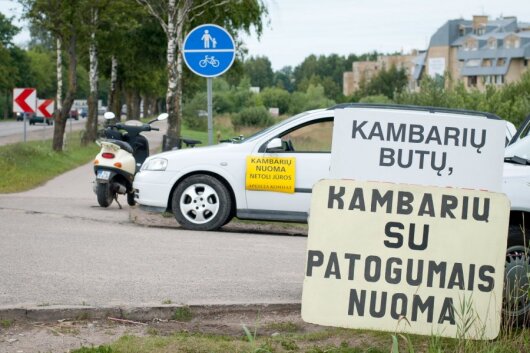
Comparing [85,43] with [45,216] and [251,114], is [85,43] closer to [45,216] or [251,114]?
[45,216]

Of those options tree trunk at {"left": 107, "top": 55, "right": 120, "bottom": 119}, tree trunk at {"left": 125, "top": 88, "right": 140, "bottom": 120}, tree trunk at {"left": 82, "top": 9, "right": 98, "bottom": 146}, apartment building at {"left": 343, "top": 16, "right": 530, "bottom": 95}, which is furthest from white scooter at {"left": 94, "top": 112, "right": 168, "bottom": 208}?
apartment building at {"left": 343, "top": 16, "right": 530, "bottom": 95}

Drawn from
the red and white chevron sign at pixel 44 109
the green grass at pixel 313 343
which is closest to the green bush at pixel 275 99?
the red and white chevron sign at pixel 44 109

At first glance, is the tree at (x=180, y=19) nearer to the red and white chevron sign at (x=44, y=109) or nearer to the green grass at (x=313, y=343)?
the red and white chevron sign at (x=44, y=109)

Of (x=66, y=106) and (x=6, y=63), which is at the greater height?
→ (x=6, y=63)

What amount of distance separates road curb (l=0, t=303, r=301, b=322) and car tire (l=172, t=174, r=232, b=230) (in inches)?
221

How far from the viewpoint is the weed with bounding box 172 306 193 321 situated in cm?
770

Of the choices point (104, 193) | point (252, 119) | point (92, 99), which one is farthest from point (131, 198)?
point (252, 119)

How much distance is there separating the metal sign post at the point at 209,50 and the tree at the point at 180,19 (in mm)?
7135

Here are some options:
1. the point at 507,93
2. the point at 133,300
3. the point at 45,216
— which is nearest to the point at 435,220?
the point at 133,300

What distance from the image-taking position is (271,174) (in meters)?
13.4

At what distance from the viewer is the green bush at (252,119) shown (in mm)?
73125

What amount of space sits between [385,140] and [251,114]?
2685 inches

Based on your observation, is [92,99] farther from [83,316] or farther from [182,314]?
[83,316]

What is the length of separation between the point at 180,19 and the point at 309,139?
41.6ft
